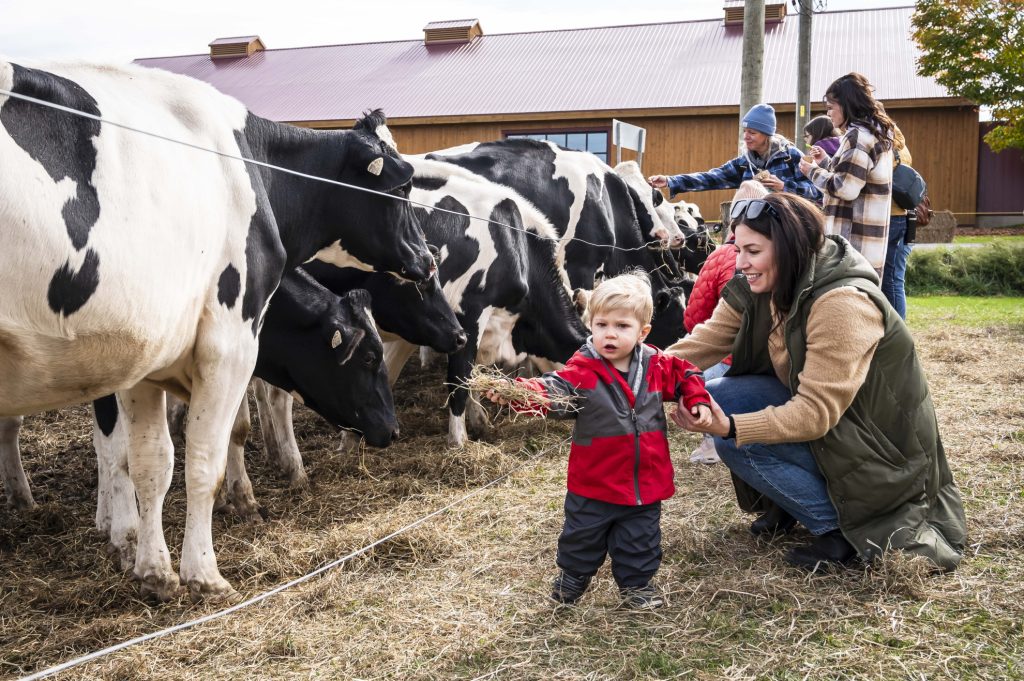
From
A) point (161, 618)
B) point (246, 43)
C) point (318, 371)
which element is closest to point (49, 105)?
point (161, 618)

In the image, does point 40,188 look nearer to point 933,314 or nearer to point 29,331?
point 29,331

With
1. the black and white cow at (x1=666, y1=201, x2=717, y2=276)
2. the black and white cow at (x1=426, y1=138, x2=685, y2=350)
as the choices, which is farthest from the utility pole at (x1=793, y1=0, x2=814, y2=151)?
the black and white cow at (x1=426, y1=138, x2=685, y2=350)

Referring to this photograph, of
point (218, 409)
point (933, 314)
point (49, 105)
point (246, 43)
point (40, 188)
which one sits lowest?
point (933, 314)

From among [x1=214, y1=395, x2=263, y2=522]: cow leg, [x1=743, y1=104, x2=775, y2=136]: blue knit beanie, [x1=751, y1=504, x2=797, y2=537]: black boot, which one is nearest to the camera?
[x1=751, y1=504, x2=797, y2=537]: black boot

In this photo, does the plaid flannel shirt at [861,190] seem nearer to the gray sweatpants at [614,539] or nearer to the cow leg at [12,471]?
the gray sweatpants at [614,539]

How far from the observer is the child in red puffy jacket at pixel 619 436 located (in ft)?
10.8

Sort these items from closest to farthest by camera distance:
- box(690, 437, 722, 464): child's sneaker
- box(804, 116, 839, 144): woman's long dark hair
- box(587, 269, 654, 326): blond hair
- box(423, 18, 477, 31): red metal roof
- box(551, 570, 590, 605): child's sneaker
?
1. box(587, 269, 654, 326): blond hair
2. box(551, 570, 590, 605): child's sneaker
3. box(690, 437, 722, 464): child's sneaker
4. box(804, 116, 839, 144): woman's long dark hair
5. box(423, 18, 477, 31): red metal roof

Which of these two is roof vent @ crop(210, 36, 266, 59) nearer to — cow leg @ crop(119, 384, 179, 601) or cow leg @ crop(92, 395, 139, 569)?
cow leg @ crop(92, 395, 139, 569)

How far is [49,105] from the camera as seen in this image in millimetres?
2885

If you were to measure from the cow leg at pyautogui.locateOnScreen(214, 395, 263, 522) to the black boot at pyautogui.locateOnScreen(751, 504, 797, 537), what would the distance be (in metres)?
2.49

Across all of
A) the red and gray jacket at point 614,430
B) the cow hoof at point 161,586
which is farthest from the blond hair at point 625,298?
the cow hoof at point 161,586

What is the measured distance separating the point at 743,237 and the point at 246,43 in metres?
32.1

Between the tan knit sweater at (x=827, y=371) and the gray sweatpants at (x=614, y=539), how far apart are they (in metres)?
0.48

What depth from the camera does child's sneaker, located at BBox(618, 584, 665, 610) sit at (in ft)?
11.2
